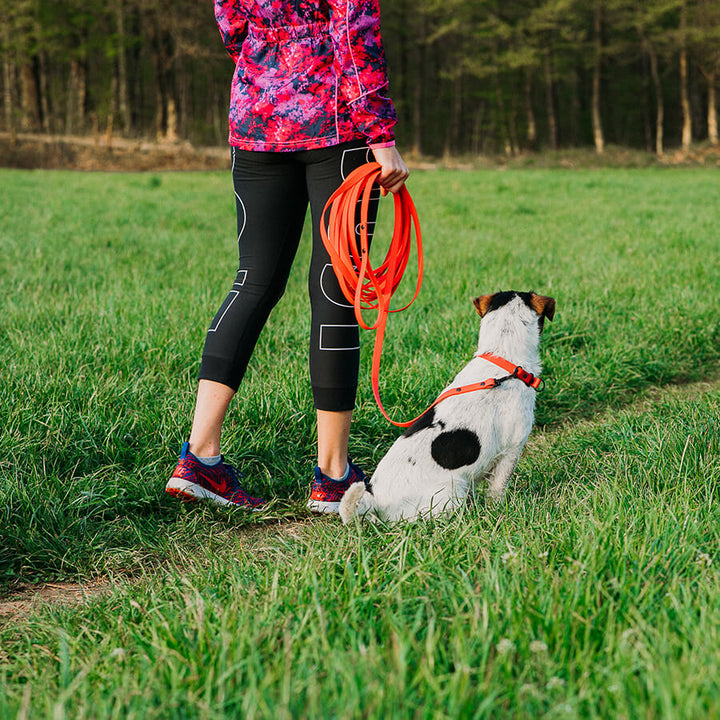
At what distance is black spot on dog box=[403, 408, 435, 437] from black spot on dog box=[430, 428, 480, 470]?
0.09 metres

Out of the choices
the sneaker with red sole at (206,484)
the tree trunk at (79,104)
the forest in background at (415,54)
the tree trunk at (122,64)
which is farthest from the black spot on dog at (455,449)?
the tree trunk at (79,104)

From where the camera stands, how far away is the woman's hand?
2.60 metres

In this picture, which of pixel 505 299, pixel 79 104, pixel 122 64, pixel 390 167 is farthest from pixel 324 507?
pixel 79 104

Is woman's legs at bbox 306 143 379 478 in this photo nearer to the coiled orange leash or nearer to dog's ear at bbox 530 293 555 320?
the coiled orange leash

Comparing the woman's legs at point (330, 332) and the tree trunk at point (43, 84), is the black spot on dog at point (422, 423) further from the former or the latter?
the tree trunk at point (43, 84)

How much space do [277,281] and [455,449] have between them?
3.32ft

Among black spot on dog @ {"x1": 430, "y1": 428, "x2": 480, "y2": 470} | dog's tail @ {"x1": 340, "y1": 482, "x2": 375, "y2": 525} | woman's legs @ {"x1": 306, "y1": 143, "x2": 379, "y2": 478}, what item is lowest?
dog's tail @ {"x1": 340, "y1": 482, "x2": 375, "y2": 525}

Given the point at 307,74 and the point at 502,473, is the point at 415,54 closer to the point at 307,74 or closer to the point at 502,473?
the point at 307,74

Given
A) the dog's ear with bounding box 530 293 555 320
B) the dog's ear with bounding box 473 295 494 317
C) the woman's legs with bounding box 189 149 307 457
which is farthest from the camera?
the dog's ear with bounding box 473 295 494 317

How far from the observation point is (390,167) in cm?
260

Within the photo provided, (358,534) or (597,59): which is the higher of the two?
(597,59)

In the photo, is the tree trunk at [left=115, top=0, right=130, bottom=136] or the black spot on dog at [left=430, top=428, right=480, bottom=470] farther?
the tree trunk at [left=115, top=0, right=130, bottom=136]

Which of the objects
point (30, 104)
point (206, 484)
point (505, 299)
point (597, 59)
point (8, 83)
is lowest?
point (206, 484)

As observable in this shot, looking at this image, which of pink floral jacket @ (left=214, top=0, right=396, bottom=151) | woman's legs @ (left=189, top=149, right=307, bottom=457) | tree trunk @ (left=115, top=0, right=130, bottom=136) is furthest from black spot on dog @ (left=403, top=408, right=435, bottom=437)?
tree trunk @ (left=115, top=0, right=130, bottom=136)
